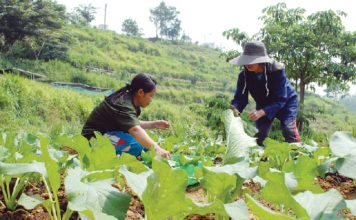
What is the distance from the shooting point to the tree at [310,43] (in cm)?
1046

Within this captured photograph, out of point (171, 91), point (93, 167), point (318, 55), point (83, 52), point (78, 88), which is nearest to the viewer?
point (93, 167)

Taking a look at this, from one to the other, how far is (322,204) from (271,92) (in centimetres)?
302

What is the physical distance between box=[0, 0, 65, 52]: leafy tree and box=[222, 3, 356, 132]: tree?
692 inches

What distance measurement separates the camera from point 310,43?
1058 centimetres

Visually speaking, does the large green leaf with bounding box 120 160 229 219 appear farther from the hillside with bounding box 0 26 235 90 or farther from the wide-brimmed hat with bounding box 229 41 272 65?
the hillside with bounding box 0 26 235 90

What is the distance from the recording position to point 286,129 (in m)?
3.88

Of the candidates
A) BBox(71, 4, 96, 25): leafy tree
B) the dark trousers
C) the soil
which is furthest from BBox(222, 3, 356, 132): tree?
BBox(71, 4, 96, 25): leafy tree

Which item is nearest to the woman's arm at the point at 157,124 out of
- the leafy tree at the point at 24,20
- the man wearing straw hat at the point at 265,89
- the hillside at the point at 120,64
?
the man wearing straw hat at the point at 265,89

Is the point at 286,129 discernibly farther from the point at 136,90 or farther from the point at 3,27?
the point at 3,27

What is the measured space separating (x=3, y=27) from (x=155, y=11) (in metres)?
44.7

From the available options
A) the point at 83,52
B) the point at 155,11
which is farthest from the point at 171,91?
the point at 155,11

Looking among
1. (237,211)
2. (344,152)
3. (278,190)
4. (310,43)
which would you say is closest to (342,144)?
(344,152)

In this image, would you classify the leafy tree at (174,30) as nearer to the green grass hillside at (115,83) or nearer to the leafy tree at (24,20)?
the green grass hillside at (115,83)

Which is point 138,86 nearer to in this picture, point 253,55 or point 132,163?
point 253,55
